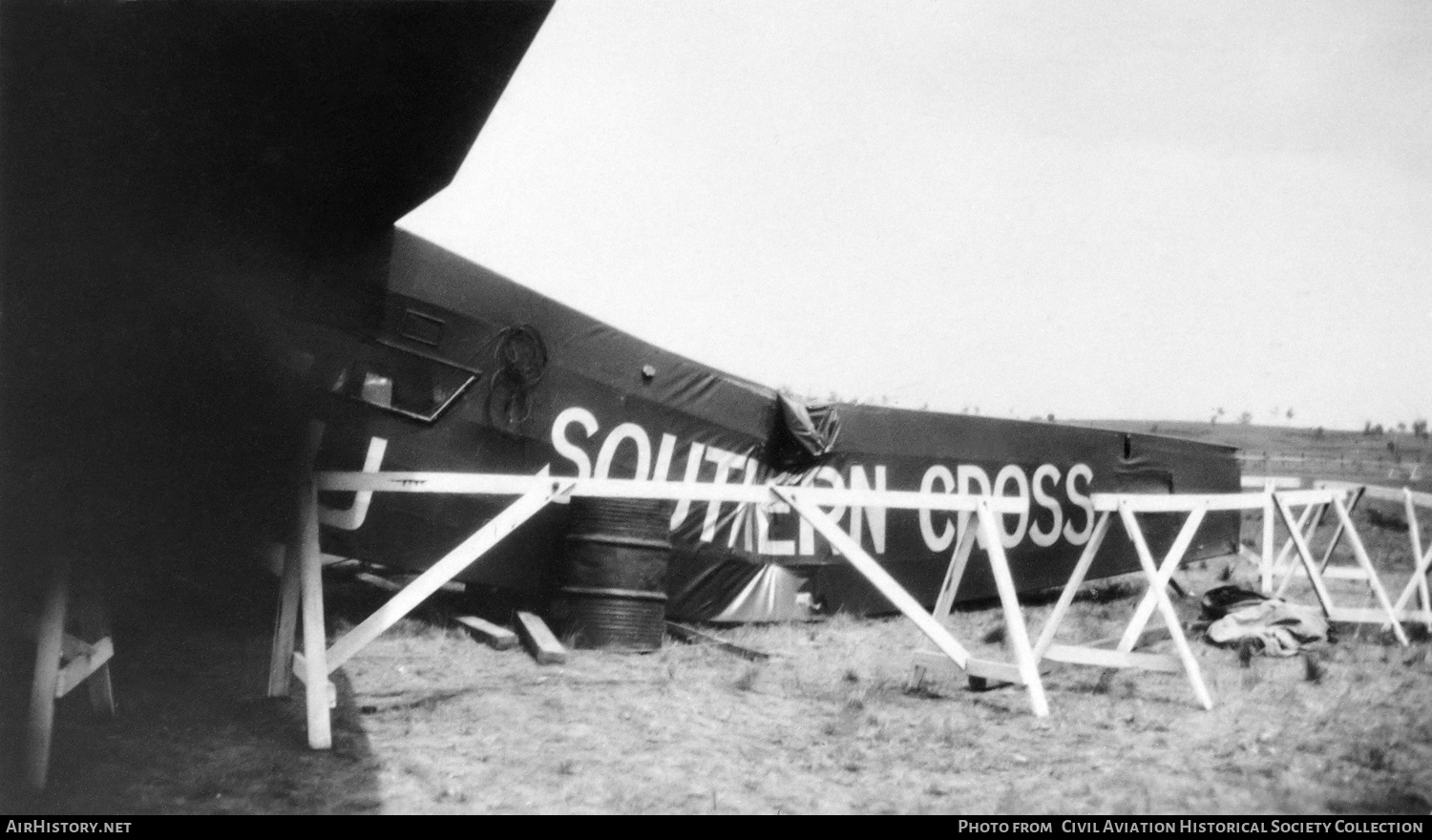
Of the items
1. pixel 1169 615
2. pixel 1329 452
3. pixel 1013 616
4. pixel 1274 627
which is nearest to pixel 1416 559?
pixel 1274 627

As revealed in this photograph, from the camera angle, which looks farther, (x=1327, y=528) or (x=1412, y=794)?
(x=1327, y=528)

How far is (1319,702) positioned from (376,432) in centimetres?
534

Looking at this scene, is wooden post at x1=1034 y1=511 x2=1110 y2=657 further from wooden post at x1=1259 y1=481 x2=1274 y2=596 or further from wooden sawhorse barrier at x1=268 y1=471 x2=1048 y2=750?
wooden post at x1=1259 y1=481 x2=1274 y2=596

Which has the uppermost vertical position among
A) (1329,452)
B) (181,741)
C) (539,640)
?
(1329,452)

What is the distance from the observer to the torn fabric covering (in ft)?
19.5

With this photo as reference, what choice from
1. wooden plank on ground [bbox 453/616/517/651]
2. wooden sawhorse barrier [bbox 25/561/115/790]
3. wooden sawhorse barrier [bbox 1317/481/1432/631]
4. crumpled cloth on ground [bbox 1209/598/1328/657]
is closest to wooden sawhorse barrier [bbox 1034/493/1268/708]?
crumpled cloth on ground [bbox 1209/598/1328/657]

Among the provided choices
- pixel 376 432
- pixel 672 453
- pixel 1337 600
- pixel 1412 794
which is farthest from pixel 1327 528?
pixel 376 432

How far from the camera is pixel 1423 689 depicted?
545cm

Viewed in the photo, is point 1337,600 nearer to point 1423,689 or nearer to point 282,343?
point 1423,689

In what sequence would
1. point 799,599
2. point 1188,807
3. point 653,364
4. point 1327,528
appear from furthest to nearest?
point 1327,528, point 799,599, point 653,364, point 1188,807

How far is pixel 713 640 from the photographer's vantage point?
6.70 m

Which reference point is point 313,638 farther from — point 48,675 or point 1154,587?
point 1154,587

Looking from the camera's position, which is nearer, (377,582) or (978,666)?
(978,666)

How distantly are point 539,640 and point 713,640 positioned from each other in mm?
1321
